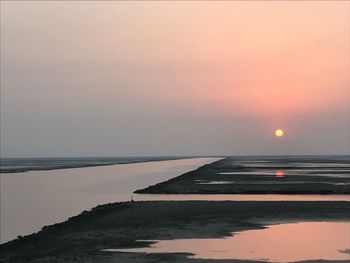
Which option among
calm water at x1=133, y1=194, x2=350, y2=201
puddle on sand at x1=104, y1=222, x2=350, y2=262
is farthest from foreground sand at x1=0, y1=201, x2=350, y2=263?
calm water at x1=133, y1=194, x2=350, y2=201

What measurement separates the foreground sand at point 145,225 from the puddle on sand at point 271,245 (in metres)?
0.96

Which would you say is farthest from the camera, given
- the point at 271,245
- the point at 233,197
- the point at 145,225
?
the point at 233,197

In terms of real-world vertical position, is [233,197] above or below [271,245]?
below

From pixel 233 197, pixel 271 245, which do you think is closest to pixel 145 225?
pixel 271 245

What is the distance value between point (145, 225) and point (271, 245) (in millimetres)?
7517

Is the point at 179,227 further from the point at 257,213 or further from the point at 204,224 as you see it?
the point at 257,213

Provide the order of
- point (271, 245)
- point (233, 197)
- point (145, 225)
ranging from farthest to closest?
point (233, 197) < point (145, 225) < point (271, 245)

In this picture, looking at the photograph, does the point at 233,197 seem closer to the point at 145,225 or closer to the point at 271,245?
the point at 145,225

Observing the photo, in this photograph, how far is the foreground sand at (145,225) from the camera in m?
16.9

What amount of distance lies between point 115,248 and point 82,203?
22780 millimetres

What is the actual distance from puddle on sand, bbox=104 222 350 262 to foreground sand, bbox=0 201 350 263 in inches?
37.8

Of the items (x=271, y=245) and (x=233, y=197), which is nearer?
(x=271, y=245)

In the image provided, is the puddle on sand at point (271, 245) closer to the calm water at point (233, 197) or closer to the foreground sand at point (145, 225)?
the foreground sand at point (145, 225)

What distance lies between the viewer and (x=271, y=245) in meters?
18.4
